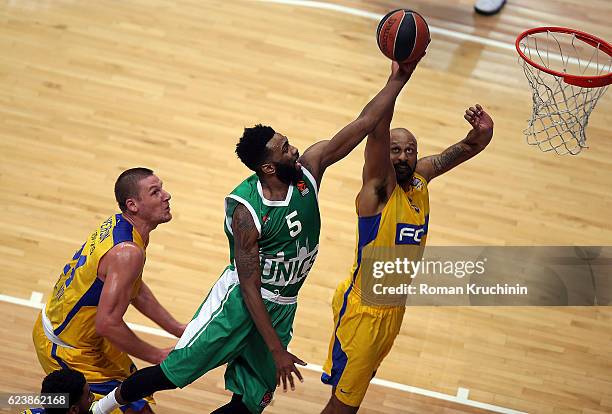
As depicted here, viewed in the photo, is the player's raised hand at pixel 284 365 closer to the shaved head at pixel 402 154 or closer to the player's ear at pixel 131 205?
the player's ear at pixel 131 205

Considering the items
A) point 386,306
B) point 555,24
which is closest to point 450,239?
point 386,306

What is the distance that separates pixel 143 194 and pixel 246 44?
4267 mm

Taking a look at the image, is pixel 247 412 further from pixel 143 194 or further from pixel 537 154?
pixel 537 154

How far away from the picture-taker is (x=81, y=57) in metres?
8.78

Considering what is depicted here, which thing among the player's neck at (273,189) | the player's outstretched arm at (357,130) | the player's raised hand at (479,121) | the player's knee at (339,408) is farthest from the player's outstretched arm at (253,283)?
the player's raised hand at (479,121)

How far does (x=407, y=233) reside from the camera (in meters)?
5.35

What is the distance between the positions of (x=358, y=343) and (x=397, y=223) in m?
0.74

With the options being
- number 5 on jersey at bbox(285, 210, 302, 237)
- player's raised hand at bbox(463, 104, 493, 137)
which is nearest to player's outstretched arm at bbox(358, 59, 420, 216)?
number 5 on jersey at bbox(285, 210, 302, 237)

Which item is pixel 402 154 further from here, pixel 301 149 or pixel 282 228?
pixel 301 149

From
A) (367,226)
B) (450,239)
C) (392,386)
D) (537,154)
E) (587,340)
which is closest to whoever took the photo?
(367,226)

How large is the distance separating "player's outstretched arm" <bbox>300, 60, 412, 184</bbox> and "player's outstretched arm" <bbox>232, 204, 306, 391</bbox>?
518 millimetres

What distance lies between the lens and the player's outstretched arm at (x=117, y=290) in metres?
4.95

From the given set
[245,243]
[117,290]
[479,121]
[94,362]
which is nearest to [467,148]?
[479,121]

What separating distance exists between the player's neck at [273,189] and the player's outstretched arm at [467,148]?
1.02m
